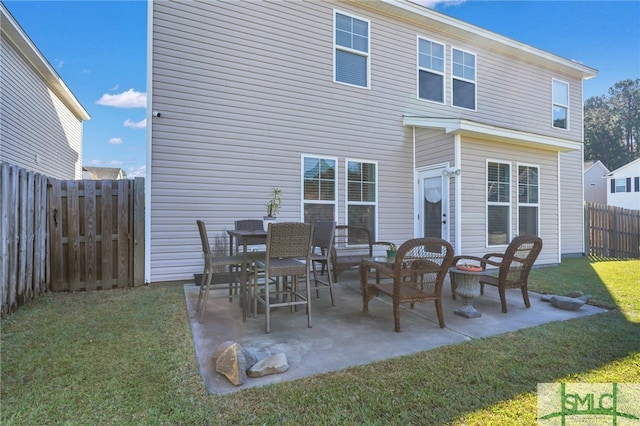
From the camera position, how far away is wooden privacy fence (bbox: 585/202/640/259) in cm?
934

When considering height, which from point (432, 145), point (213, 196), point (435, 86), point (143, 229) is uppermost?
point (435, 86)

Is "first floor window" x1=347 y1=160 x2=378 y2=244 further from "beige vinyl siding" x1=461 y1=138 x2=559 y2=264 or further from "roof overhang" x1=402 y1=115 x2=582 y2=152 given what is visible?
"beige vinyl siding" x1=461 y1=138 x2=559 y2=264

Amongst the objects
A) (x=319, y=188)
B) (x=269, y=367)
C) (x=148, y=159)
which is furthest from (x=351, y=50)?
(x=269, y=367)

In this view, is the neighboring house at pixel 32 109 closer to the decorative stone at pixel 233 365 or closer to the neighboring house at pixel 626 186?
the decorative stone at pixel 233 365

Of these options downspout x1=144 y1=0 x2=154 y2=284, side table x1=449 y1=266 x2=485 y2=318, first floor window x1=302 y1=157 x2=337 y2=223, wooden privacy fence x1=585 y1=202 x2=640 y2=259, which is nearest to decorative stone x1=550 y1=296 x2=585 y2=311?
side table x1=449 y1=266 x2=485 y2=318

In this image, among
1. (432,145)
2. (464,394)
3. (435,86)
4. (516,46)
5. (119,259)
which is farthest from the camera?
(516,46)

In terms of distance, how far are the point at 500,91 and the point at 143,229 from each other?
896 cm

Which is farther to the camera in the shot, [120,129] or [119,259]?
[120,129]

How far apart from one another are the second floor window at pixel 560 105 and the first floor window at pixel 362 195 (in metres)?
6.53

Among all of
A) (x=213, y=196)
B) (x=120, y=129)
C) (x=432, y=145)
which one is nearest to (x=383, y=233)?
(x=432, y=145)

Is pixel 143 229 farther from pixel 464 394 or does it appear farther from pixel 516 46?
pixel 516 46

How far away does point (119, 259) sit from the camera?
191 inches

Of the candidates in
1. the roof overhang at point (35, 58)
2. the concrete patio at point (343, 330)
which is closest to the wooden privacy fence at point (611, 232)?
the concrete patio at point (343, 330)

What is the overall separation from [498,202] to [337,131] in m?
3.69
